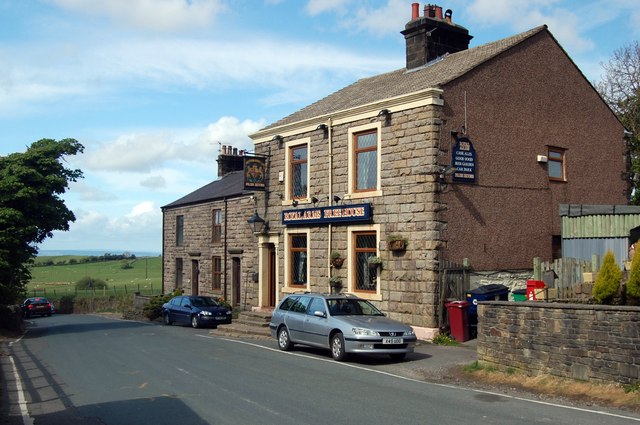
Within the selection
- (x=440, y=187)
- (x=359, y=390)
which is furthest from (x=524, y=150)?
(x=359, y=390)

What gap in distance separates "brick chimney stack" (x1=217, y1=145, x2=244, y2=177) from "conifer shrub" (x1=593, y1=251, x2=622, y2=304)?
97.7ft

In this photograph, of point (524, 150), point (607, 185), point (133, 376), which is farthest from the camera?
point (607, 185)

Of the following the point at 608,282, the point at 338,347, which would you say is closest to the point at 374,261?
the point at 338,347

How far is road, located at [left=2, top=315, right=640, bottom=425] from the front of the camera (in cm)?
A: 927

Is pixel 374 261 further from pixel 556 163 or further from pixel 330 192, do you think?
pixel 556 163

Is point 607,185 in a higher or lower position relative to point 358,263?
higher

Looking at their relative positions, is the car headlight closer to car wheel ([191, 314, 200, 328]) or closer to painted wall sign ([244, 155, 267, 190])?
painted wall sign ([244, 155, 267, 190])

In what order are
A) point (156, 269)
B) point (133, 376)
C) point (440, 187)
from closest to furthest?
point (133, 376) → point (440, 187) → point (156, 269)

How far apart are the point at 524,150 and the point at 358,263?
6.28 metres

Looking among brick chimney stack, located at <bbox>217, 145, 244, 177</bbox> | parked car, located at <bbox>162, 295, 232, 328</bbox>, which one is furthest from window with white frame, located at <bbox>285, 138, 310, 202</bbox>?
brick chimney stack, located at <bbox>217, 145, 244, 177</bbox>

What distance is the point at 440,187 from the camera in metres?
18.5

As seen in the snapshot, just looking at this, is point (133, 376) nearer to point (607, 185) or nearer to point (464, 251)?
point (464, 251)

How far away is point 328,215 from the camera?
70.6 feet

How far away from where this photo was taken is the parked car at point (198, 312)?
88.2ft
